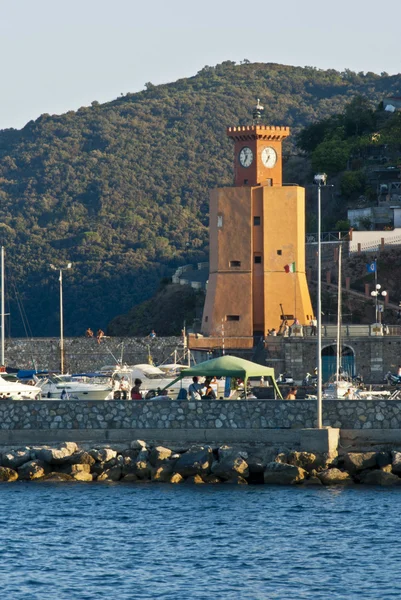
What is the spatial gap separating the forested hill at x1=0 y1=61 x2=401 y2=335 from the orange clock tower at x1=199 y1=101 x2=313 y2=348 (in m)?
45.4

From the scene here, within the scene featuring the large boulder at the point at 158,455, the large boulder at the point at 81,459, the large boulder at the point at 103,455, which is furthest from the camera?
the large boulder at the point at 103,455

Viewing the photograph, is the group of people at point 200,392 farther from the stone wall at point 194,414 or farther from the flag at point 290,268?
the flag at point 290,268

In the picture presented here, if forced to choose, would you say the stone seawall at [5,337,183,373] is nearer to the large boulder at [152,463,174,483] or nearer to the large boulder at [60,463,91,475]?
the large boulder at [60,463,91,475]

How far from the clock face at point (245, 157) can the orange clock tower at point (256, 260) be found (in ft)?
2.07

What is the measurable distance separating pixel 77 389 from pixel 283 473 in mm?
12157

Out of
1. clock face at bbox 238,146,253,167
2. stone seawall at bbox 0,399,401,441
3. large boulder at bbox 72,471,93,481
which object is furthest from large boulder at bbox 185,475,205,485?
clock face at bbox 238,146,253,167

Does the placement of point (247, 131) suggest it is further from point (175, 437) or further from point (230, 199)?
point (175, 437)

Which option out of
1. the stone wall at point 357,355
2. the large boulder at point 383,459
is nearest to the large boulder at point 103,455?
the large boulder at point 383,459

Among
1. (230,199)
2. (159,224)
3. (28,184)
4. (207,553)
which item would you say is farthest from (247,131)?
(28,184)

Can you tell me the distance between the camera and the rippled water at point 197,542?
89.2 ft

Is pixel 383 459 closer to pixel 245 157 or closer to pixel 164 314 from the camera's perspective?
pixel 245 157

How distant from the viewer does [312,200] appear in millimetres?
90000

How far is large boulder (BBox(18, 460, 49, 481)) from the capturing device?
36.8 meters

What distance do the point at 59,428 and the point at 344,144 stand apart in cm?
5640
